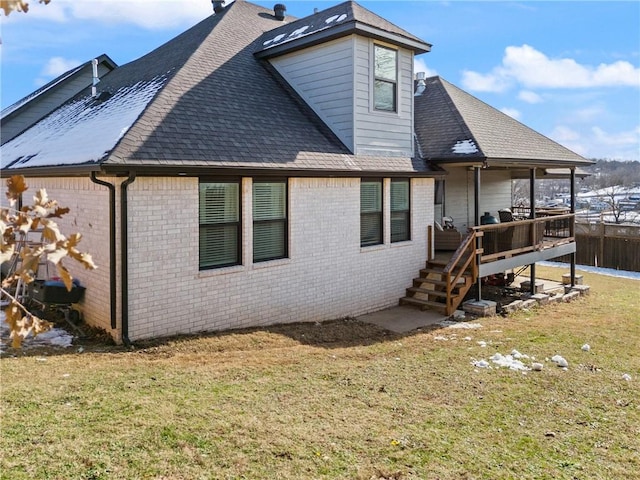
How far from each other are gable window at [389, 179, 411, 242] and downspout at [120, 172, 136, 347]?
245 inches

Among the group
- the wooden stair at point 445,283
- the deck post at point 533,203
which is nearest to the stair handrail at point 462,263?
the wooden stair at point 445,283

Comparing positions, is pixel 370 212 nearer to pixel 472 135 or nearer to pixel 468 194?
pixel 472 135

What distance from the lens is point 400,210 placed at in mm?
12117

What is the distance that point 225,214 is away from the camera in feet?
29.0

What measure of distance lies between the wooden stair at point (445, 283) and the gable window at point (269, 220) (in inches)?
145

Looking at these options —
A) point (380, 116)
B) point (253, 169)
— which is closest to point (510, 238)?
point (380, 116)

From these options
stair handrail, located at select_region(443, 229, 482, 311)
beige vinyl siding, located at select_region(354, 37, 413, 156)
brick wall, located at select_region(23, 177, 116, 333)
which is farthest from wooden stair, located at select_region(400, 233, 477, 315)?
brick wall, located at select_region(23, 177, 116, 333)

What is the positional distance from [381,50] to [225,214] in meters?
5.54

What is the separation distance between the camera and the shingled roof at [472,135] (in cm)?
1192

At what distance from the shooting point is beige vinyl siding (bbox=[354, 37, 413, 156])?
36.2 ft

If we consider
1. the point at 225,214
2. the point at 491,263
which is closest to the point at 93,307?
the point at 225,214

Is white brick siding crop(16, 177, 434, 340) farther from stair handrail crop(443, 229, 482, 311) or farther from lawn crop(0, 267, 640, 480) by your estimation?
stair handrail crop(443, 229, 482, 311)

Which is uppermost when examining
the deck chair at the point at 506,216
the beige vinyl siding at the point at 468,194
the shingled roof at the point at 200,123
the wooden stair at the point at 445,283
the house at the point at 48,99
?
the house at the point at 48,99

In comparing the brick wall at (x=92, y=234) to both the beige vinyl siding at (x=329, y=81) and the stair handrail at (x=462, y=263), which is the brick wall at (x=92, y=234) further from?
the stair handrail at (x=462, y=263)
